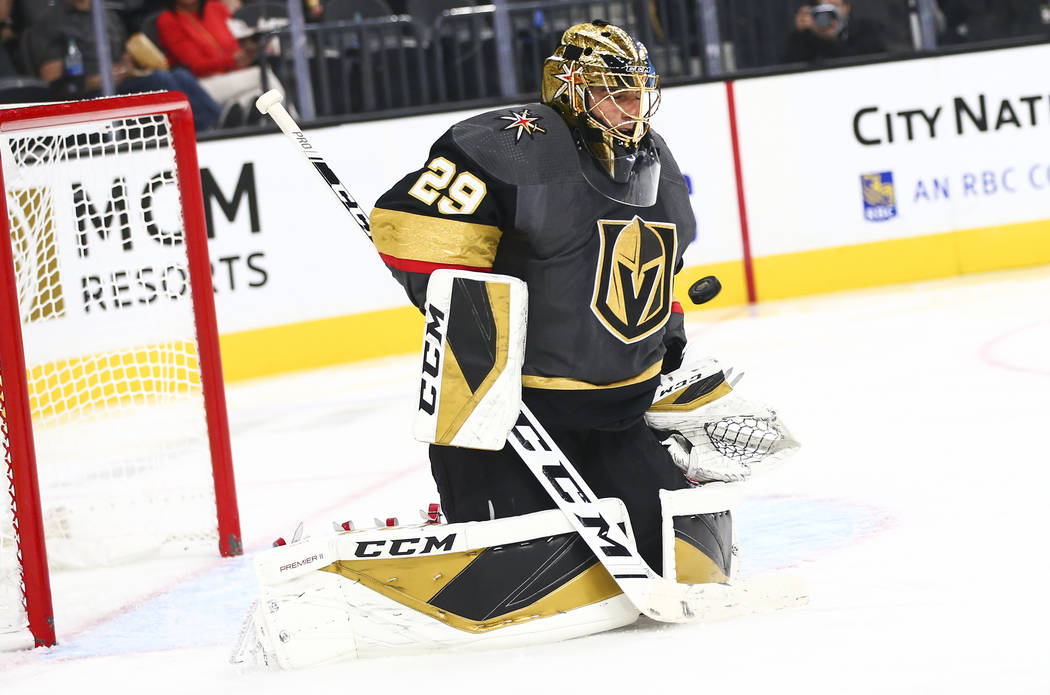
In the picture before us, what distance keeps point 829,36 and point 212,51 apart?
9.21 ft

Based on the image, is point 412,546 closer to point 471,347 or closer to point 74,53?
point 471,347

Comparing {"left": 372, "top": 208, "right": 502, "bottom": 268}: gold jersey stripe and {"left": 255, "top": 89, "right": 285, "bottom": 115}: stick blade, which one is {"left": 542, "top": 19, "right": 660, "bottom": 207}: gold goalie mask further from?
{"left": 255, "top": 89, "right": 285, "bottom": 115}: stick blade

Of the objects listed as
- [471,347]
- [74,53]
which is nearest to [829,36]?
[74,53]

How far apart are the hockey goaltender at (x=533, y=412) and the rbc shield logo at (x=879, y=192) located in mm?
4442

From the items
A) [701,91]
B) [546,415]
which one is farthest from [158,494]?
[701,91]

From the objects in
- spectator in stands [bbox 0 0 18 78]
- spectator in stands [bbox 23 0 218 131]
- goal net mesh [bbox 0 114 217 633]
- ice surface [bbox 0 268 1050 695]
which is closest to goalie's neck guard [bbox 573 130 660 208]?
ice surface [bbox 0 268 1050 695]

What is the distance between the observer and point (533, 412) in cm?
209

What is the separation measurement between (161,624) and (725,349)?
116 inches

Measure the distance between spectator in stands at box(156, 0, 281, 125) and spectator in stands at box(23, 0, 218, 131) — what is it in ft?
0.87

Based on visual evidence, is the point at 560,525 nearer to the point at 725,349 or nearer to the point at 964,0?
the point at 725,349

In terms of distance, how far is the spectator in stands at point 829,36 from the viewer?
6.40 metres

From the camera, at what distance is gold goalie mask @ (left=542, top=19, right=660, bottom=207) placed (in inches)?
80.5

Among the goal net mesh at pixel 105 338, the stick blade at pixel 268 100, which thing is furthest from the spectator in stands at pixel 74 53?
the stick blade at pixel 268 100

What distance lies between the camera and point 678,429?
2.25m
